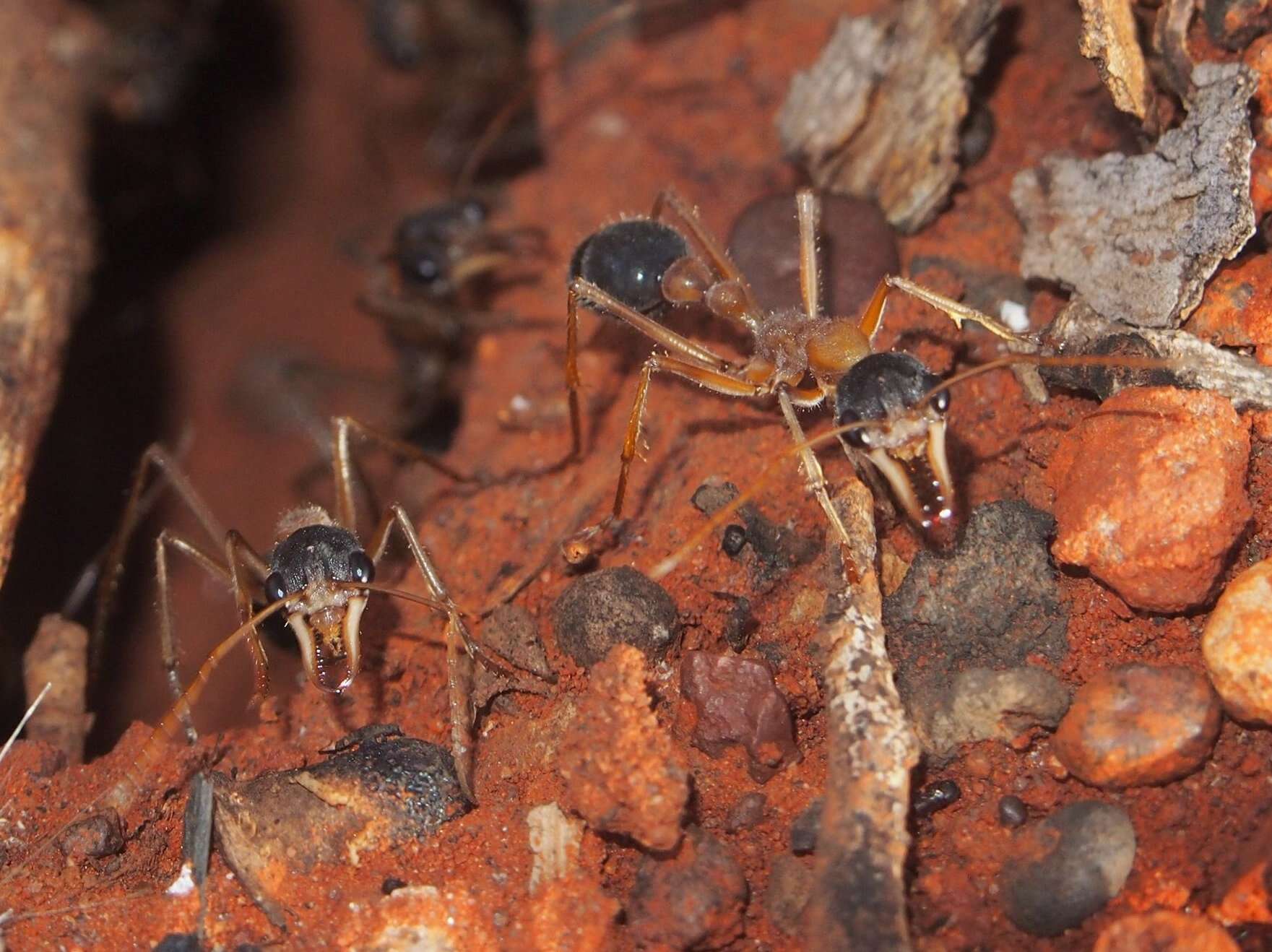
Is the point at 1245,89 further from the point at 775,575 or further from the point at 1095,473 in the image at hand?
the point at 775,575

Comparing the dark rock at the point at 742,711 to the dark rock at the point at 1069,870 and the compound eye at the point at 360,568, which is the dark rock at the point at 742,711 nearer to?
the dark rock at the point at 1069,870

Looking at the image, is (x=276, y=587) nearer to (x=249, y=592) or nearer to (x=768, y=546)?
(x=249, y=592)

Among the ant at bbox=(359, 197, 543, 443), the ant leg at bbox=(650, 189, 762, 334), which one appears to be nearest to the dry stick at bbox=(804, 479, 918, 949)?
the ant leg at bbox=(650, 189, 762, 334)

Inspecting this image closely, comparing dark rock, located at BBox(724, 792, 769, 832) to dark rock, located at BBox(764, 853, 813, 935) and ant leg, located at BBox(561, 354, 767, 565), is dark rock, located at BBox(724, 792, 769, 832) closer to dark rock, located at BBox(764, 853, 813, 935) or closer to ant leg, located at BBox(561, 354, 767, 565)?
dark rock, located at BBox(764, 853, 813, 935)

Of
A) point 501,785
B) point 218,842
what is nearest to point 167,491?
point 218,842

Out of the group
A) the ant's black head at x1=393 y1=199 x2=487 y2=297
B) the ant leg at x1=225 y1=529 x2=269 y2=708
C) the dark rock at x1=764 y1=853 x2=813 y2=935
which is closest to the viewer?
the dark rock at x1=764 y1=853 x2=813 y2=935
